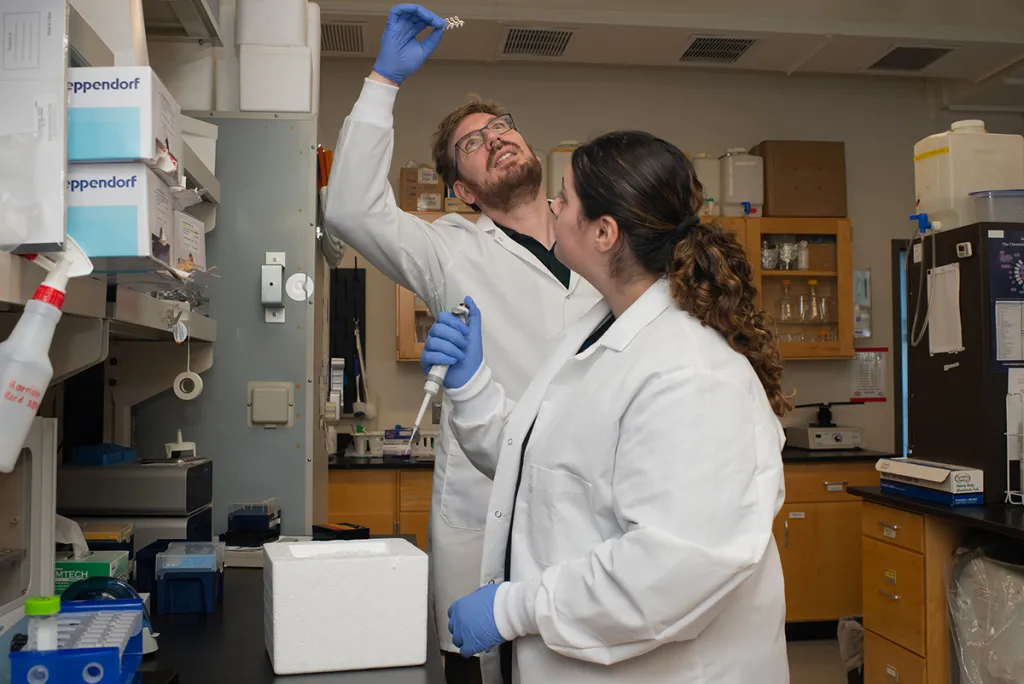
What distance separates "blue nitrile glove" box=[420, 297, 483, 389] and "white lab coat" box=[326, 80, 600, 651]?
211 millimetres

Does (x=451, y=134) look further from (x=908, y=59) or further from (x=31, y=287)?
(x=908, y=59)

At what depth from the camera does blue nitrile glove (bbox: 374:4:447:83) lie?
1768 mm

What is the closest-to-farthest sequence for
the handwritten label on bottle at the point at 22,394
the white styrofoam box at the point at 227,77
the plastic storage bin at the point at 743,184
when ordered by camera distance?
1. the handwritten label on bottle at the point at 22,394
2. the white styrofoam box at the point at 227,77
3. the plastic storage bin at the point at 743,184

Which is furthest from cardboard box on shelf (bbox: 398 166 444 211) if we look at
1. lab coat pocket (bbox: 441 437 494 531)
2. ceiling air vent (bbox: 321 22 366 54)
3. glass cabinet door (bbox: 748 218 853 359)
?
lab coat pocket (bbox: 441 437 494 531)

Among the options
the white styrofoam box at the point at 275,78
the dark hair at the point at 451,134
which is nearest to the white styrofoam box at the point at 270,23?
the white styrofoam box at the point at 275,78

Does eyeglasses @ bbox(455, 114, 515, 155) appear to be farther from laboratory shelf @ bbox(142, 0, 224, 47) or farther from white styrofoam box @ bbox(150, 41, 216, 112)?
white styrofoam box @ bbox(150, 41, 216, 112)

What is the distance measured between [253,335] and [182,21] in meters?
0.80

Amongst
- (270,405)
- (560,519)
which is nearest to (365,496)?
(270,405)

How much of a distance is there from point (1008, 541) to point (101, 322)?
8.66 feet

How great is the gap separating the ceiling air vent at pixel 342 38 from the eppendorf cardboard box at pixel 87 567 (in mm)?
3070

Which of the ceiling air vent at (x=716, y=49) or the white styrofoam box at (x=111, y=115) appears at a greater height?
the ceiling air vent at (x=716, y=49)

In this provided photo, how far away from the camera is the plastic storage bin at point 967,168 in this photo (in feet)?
10.2

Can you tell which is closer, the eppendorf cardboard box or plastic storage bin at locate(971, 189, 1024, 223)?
the eppendorf cardboard box

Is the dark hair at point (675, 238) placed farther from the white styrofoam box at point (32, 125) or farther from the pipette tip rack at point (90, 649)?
the pipette tip rack at point (90, 649)
